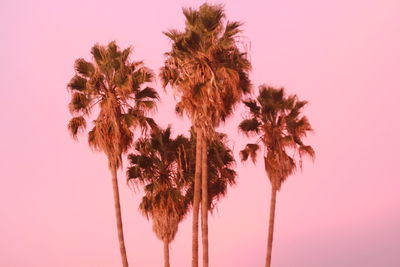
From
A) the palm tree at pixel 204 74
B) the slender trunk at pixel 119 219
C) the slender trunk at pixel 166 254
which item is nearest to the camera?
→ the palm tree at pixel 204 74

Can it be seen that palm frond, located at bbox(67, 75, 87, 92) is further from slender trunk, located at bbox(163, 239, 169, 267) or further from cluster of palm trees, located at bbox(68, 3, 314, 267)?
slender trunk, located at bbox(163, 239, 169, 267)

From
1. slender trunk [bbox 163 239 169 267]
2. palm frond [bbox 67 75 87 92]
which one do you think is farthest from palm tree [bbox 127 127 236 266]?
palm frond [bbox 67 75 87 92]

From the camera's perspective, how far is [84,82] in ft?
123

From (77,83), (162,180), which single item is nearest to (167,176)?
(162,180)

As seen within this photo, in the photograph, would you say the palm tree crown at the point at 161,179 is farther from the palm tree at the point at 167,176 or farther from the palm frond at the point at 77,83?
the palm frond at the point at 77,83

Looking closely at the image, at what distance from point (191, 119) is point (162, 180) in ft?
21.8

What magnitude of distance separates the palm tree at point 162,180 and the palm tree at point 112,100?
271 centimetres

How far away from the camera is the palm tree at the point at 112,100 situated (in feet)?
119

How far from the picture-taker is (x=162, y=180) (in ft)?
131

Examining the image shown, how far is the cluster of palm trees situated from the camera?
34031 mm

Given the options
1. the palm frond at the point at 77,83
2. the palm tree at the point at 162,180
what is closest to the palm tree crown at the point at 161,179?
the palm tree at the point at 162,180

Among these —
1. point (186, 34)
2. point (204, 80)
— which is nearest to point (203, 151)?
point (204, 80)

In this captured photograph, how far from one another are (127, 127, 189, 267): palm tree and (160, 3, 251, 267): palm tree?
5310mm

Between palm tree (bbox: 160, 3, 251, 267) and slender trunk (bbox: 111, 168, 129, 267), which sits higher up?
palm tree (bbox: 160, 3, 251, 267)
